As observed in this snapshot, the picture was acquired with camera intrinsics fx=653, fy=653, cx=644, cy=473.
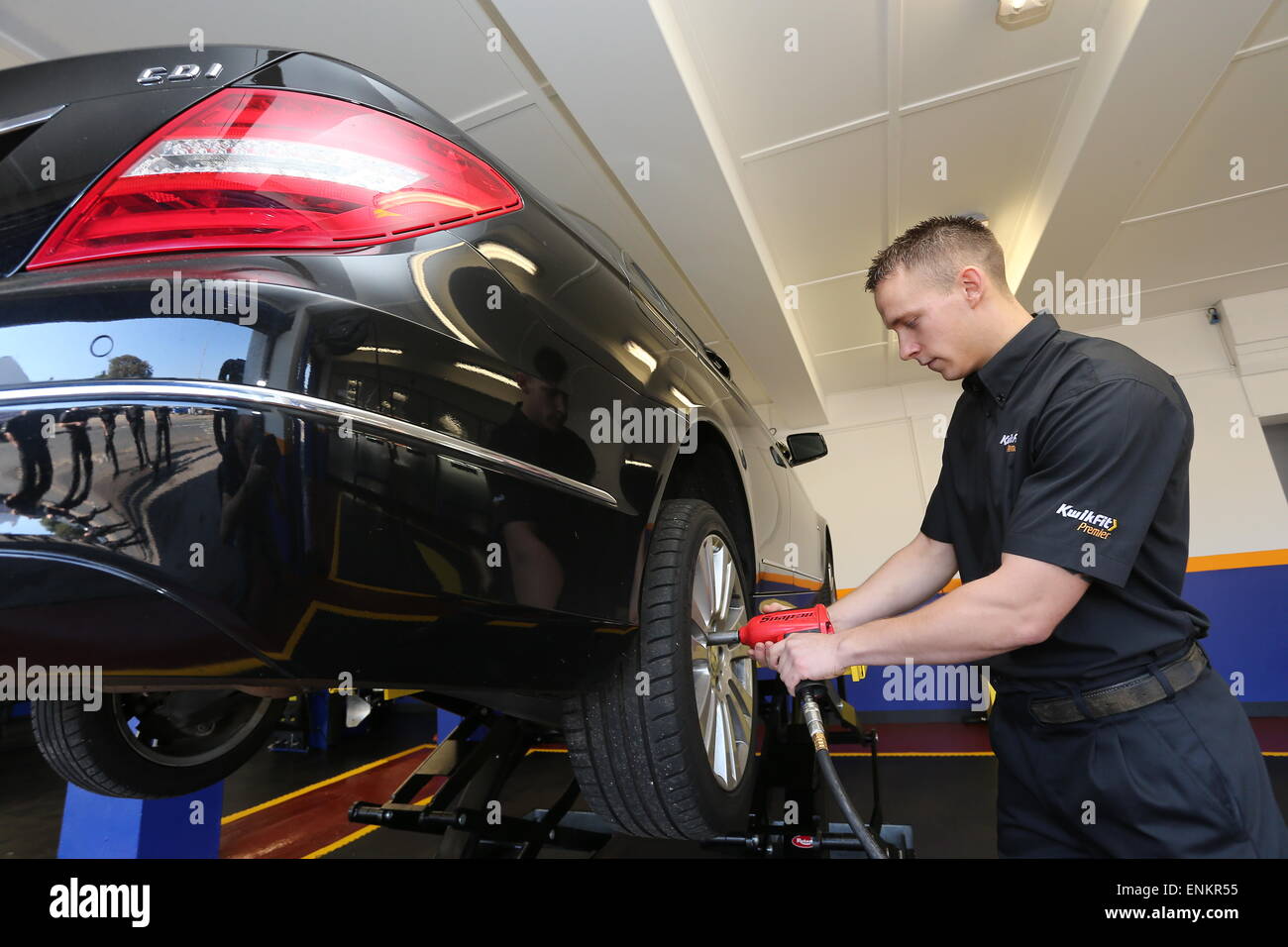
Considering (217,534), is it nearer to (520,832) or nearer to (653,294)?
(653,294)

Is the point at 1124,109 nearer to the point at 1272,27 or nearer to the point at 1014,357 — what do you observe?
the point at 1272,27

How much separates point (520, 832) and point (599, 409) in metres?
1.29

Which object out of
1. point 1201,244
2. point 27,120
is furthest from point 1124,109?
point 27,120

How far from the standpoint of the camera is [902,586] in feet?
4.72

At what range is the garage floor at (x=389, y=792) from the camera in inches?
92.7

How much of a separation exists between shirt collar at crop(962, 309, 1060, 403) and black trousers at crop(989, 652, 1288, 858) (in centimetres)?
56

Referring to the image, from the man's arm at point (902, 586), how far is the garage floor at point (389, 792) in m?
1.22

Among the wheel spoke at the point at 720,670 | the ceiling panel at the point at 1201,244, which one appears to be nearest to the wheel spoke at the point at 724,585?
the wheel spoke at the point at 720,670

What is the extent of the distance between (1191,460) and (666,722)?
5.17 metres

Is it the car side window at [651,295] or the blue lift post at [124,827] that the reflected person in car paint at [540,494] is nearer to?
the car side window at [651,295]

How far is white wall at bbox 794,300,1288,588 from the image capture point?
18.3ft

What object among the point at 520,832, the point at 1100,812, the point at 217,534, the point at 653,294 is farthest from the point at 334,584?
the point at 520,832

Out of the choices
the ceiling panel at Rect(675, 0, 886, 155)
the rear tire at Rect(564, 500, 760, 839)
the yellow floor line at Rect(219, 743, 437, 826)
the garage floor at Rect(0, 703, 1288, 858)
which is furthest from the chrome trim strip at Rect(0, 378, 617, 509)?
the ceiling panel at Rect(675, 0, 886, 155)

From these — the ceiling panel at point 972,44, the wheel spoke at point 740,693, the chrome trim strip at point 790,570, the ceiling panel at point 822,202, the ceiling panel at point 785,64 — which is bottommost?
the wheel spoke at point 740,693
